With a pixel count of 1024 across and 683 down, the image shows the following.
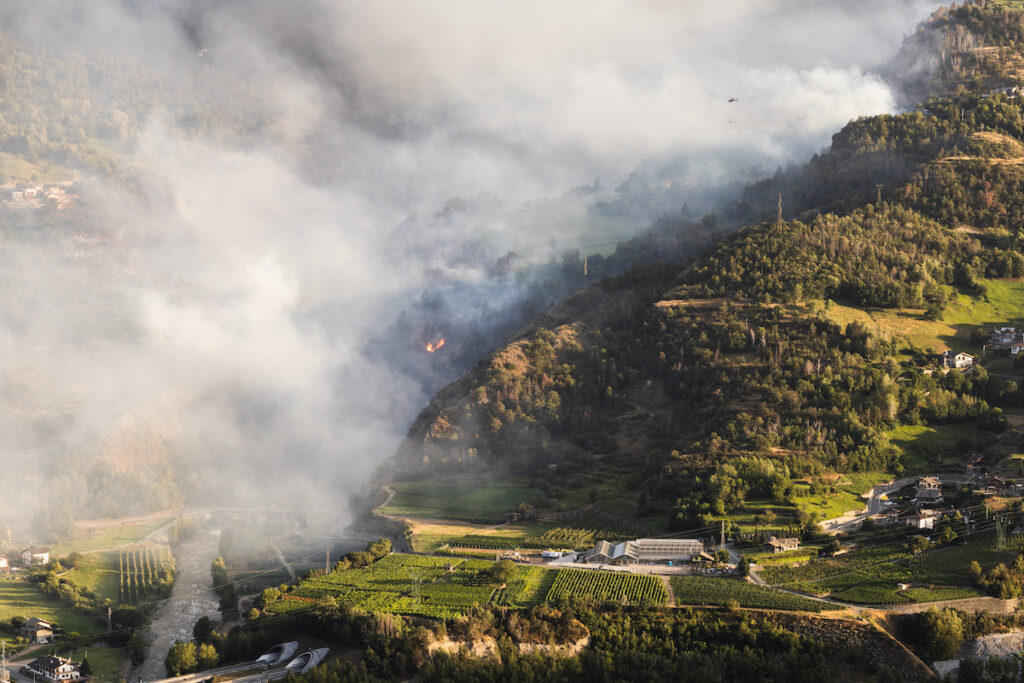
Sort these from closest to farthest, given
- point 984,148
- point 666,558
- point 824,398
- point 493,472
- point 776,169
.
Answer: point 666,558 → point 824,398 → point 493,472 → point 984,148 → point 776,169

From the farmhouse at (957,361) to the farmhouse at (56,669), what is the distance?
4669 cm

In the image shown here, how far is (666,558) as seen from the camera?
2026 inches

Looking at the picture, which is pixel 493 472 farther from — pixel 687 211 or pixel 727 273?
pixel 687 211

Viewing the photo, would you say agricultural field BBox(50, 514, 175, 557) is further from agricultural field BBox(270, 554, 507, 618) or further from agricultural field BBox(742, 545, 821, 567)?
agricultural field BBox(742, 545, 821, 567)

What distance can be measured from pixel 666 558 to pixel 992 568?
13569 millimetres

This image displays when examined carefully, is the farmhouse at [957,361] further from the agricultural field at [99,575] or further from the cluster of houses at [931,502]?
the agricultural field at [99,575]

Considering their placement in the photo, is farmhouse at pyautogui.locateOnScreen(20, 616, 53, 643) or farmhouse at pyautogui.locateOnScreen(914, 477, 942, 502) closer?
farmhouse at pyautogui.locateOnScreen(914, 477, 942, 502)

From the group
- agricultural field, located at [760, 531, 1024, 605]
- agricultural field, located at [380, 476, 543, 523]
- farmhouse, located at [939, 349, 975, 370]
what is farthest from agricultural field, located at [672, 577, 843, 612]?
farmhouse, located at [939, 349, 975, 370]

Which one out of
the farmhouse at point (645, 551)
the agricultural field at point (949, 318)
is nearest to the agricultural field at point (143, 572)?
the farmhouse at point (645, 551)

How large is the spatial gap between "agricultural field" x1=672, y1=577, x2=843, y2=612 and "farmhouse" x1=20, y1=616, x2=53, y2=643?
30.4 metres

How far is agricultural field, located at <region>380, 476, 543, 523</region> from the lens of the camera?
62750 mm

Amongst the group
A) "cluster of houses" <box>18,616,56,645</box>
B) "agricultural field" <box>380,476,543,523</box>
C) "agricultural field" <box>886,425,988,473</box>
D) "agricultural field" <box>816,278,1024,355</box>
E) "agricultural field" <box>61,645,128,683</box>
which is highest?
"agricultural field" <box>816,278,1024,355</box>

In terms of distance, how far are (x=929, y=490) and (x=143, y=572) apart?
139 feet

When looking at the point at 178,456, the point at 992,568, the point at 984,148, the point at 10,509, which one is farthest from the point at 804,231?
the point at 10,509
